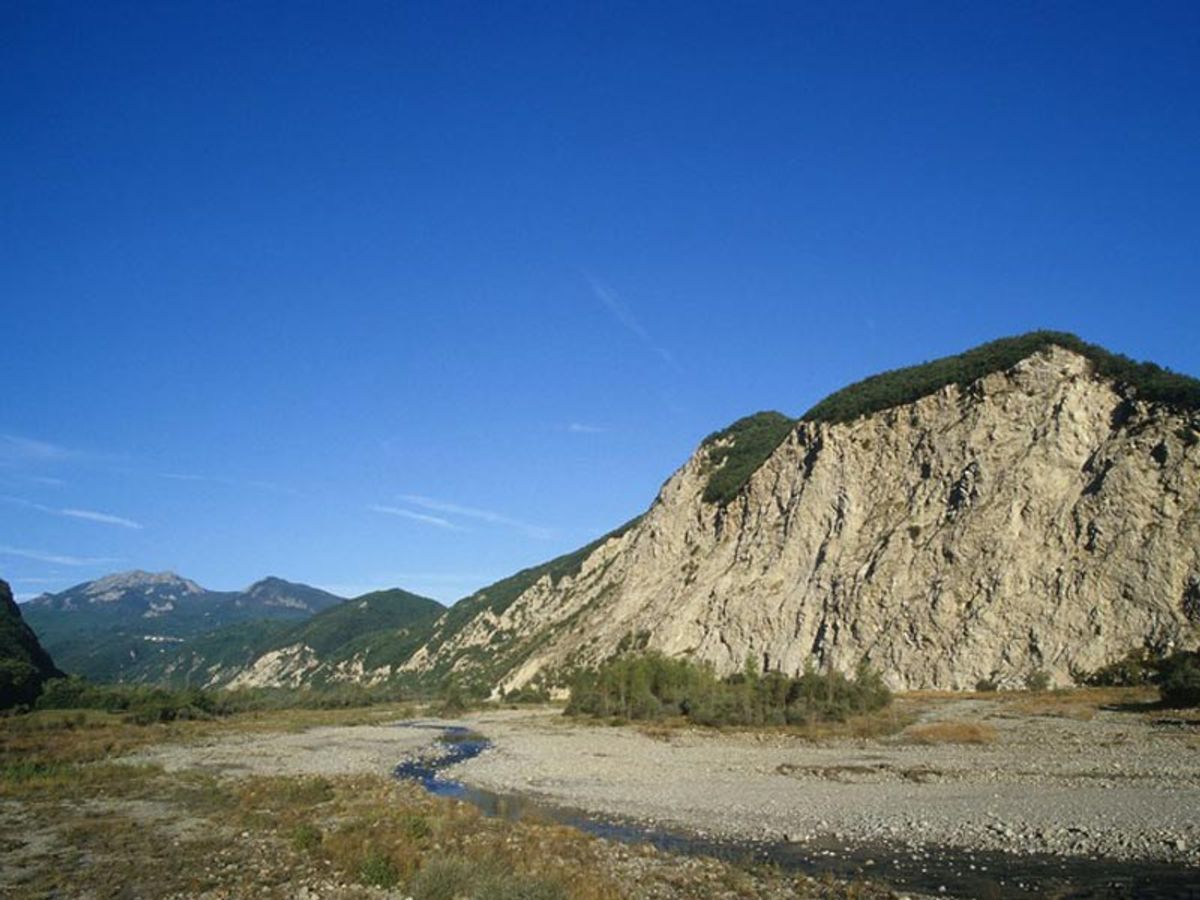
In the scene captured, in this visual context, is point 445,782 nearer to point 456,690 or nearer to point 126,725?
point 126,725

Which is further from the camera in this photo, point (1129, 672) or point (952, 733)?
point (1129, 672)

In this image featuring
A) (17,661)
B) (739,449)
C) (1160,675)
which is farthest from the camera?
(739,449)

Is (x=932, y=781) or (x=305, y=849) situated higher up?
(x=932, y=781)

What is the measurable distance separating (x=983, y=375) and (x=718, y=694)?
34952mm

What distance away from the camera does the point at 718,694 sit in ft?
179

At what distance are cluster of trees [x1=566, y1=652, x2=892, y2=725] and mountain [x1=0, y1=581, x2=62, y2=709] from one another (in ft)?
167

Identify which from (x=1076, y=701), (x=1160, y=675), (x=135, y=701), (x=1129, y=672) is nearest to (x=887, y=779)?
(x=1076, y=701)

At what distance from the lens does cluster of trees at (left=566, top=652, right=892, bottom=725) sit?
4850 centimetres

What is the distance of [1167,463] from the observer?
173ft

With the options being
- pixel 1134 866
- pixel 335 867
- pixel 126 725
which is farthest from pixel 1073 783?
pixel 126 725

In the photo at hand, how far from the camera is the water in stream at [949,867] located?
47.3 ft

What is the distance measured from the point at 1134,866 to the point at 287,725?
71.1 meters

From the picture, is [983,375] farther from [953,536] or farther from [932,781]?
[932,781]

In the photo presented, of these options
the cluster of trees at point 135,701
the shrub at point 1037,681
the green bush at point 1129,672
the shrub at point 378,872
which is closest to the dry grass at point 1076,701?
the green bush at point 1129,672
